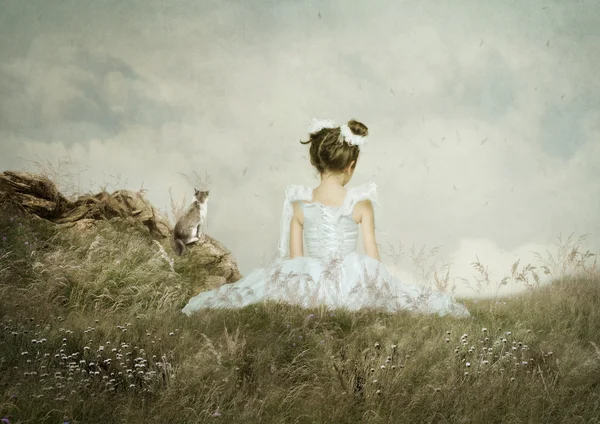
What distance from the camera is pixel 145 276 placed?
8.02 metres

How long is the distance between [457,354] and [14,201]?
24.5 ft

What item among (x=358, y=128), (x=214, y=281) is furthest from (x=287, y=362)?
(x=214, y=281)

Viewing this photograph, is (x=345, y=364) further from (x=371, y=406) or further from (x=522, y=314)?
(x=522, y=314)

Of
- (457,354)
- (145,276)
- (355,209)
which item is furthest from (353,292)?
(145,276)

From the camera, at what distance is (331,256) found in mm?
6793

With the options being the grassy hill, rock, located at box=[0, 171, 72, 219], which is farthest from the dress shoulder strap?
rock, located at box=[0, 171, 72, 219]

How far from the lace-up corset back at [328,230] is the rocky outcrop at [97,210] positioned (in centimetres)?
321

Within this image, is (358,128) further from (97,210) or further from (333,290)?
(97,210)

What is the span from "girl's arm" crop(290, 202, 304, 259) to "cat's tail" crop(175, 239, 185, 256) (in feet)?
11.2

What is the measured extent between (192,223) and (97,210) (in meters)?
1.63

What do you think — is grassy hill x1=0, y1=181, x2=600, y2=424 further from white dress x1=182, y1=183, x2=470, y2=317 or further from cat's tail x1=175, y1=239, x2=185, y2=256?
cat's tail x1=175, y1=239, x2=185, y2=256

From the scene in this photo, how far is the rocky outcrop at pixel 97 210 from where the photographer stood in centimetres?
959

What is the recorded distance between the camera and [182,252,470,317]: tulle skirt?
20.2ft

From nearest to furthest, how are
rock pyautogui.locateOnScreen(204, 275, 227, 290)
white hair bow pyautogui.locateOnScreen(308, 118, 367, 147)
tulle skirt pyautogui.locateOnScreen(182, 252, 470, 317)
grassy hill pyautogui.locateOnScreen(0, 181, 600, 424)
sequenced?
1. grassy hill pyautogui.locateOnScreen(0, 181, 600, 424)
2. tulle skirt pyautogui.locateOnScreen(182, 252, 470, 317)
3. white hair bow pyautogui.locateOnScreen(308, 118, 367, 147)
4. rock pyautogui.locateOnScreen(204, 275, 227, 290)
